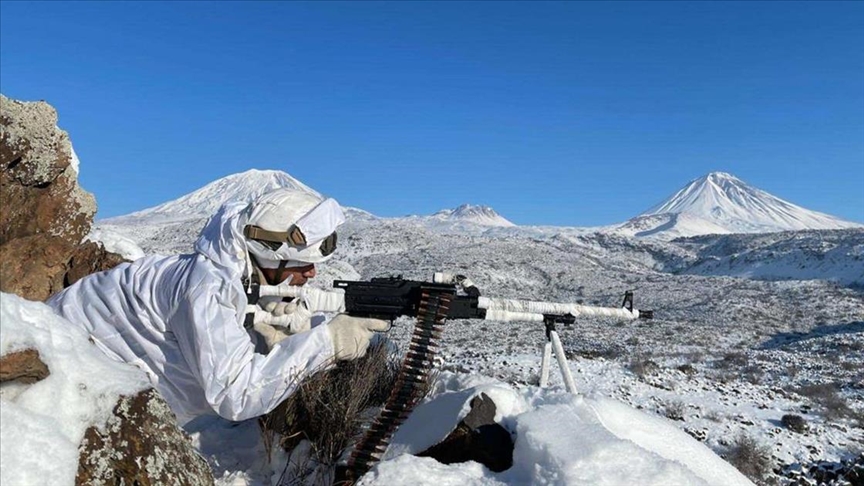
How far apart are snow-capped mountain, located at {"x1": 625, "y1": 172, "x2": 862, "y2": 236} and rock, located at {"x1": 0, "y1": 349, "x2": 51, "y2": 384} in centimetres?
11637

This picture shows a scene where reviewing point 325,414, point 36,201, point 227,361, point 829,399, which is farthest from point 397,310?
point 829,399

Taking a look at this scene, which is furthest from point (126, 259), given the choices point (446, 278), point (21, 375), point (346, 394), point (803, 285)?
point (803, 285)

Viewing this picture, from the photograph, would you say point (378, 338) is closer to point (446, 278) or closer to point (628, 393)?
point (446, 278)

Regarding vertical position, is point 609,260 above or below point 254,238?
above

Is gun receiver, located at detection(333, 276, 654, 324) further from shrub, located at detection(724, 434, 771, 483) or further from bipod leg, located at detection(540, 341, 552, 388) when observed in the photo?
shrub, located at detection(724, 434, 771, 483)

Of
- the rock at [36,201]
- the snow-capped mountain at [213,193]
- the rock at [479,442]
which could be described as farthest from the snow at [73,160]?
the snow-capped mountain at [213,193]

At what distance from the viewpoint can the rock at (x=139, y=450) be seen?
220cm

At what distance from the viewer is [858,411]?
10.9 metres

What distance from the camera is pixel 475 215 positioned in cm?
17362

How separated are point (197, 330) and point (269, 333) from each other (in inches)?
36.9

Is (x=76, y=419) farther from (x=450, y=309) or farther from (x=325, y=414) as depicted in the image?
(x=450, y=309)

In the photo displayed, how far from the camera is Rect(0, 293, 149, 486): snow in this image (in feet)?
6.39

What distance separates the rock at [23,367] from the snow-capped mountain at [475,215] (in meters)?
160

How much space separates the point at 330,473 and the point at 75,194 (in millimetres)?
2574
